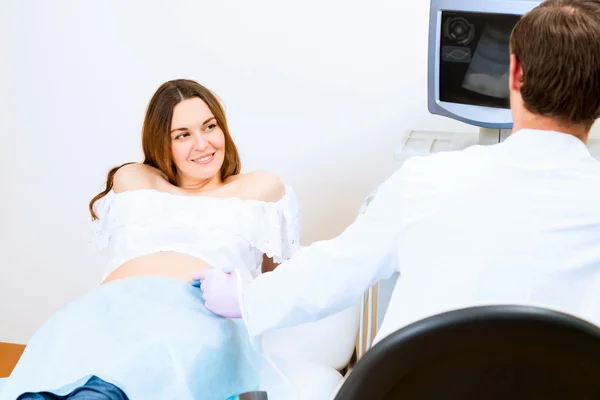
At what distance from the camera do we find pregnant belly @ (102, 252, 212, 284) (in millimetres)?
1813

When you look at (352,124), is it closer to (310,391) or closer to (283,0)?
(283,0)

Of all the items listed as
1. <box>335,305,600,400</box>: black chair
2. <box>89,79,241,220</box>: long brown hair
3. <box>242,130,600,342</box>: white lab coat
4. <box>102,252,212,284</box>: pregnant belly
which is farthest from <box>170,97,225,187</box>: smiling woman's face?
<box>335,305,600,400</box>: black chair

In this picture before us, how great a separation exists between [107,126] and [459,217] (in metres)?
1.78

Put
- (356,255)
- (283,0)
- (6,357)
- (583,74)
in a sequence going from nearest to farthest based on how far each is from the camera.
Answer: (583,74), (356,255), (283,0), (6,357)

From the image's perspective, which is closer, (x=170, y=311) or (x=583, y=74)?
(x=583, y=74)

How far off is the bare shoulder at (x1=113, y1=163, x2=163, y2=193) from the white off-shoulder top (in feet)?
0.09

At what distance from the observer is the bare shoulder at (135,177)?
6.67ft

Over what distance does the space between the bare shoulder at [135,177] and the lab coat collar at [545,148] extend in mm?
1123

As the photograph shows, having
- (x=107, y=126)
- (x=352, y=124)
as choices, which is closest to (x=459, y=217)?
(x=352, y=124)

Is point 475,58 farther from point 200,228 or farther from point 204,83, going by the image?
point 204,83

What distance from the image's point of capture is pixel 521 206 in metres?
1.08

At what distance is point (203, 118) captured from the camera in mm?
2043

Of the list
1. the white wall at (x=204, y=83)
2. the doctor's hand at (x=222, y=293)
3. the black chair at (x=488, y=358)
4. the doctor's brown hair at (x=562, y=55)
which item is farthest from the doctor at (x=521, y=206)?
the white wall at (x=204, y=83)

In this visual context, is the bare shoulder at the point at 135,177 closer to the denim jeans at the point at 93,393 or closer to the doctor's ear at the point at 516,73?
the denim jeans at the point at 93,393
